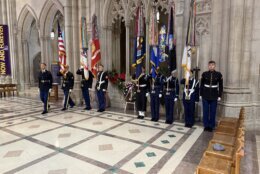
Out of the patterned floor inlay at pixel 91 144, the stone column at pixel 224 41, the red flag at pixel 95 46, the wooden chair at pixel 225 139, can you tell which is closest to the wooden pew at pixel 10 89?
the patterned floor inlay at pixel 91 144

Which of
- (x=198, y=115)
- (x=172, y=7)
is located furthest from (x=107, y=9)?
(x=198, y=115)

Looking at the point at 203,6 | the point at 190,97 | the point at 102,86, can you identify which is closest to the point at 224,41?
the point at 203,6

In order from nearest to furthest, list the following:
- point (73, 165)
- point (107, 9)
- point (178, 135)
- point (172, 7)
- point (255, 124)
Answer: point (73, 165)
point (178, 135)
point (255, 124)
point (172, 7)
point (107, 9)

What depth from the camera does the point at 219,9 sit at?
190 inches

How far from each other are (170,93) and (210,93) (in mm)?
1015

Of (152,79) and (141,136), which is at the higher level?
(152,79)

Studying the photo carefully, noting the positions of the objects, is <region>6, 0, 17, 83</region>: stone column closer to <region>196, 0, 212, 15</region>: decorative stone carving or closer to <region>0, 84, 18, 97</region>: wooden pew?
<region>0, 84, 18, 97</region>: wooden pew

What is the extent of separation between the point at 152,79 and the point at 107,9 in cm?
358

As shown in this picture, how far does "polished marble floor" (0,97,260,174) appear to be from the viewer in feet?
9.50

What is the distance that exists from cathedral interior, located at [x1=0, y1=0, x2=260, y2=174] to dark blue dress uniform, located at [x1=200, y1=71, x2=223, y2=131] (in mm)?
24

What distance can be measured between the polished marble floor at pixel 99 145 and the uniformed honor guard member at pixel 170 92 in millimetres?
308

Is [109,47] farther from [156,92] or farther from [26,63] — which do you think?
[26,63]

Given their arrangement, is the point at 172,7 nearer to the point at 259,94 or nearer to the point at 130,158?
the point at 259,94

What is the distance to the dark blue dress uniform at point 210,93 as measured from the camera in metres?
4.47
